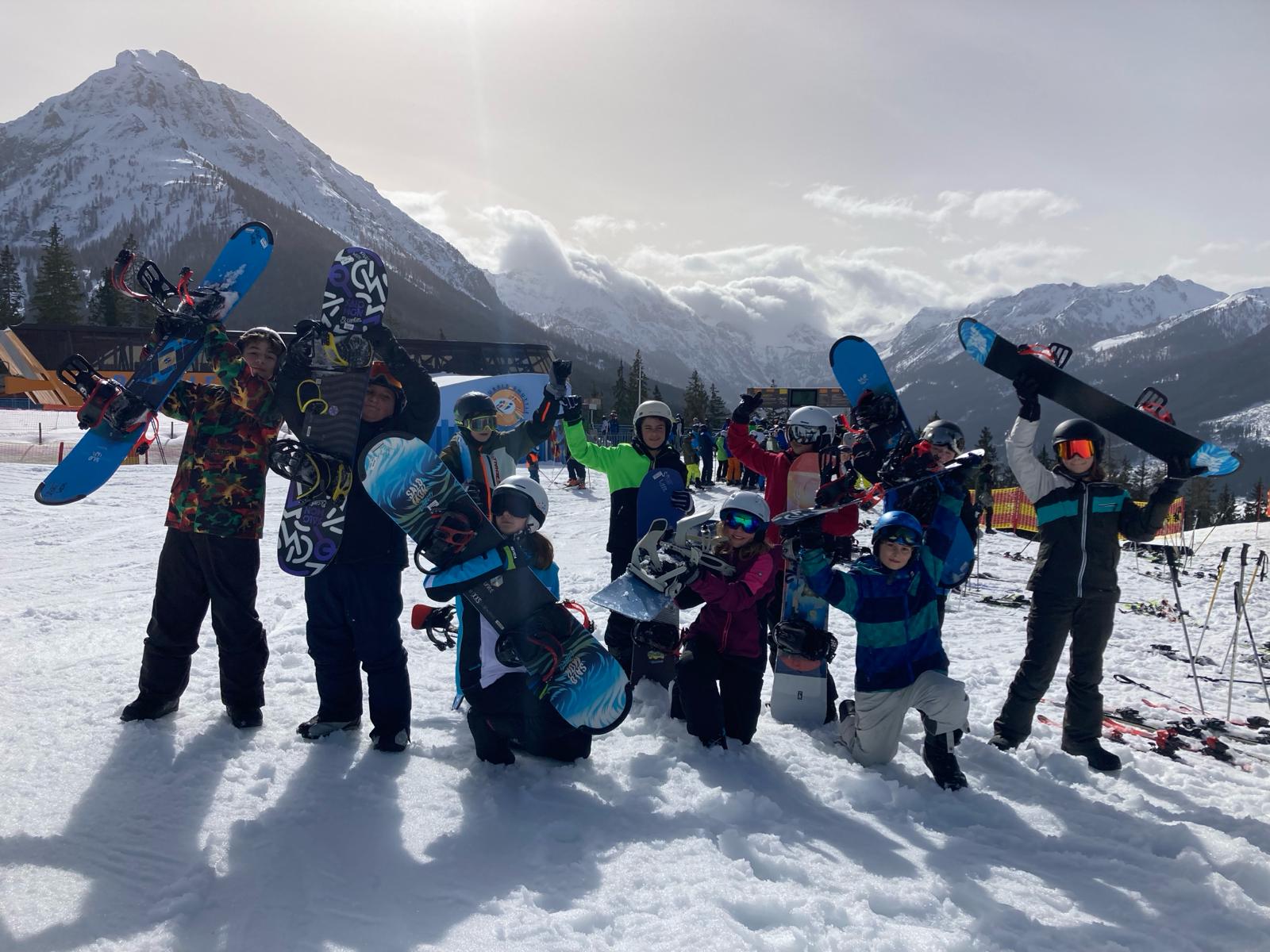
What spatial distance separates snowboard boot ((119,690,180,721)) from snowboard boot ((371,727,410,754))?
1.18 metres

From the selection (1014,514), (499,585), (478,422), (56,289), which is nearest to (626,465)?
(478,422)

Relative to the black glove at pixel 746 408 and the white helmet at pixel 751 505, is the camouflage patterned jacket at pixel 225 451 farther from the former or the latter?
the black glove at pixel 746 408

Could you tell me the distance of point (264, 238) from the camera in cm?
483

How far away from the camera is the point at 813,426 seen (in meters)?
5.39

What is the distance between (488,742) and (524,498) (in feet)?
4.14

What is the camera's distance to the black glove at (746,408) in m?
5.76

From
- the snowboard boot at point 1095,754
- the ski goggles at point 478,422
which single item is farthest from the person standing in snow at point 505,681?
the snowboard boot at point 1095,754

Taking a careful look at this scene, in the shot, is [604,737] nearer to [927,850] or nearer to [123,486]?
[927,850]

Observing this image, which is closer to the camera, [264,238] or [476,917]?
[476,917]

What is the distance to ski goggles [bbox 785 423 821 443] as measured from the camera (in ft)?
17.7

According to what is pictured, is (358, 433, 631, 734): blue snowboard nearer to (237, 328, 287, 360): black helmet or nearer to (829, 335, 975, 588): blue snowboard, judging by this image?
(237, 328, 287, 360): black helmet

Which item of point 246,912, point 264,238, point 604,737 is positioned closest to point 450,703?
point 604,737

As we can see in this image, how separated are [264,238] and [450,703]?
10.8ft

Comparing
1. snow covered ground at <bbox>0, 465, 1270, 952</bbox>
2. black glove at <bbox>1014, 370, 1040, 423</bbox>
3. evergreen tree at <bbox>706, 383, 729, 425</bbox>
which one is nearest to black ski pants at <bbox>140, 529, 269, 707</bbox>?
snow covered ground at <bbox>0, 465, 1270, 952</bbox>
